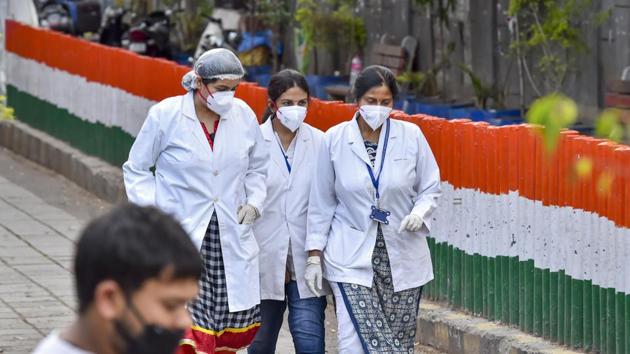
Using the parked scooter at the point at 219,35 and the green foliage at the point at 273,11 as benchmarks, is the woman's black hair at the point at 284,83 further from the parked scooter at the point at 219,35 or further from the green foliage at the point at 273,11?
the parked scooter at the point at 219,35

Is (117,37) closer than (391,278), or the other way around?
(391,278)

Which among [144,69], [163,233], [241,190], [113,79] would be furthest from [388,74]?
[113,79]

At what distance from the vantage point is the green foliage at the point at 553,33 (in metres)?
12.3

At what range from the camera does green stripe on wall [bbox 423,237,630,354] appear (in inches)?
269

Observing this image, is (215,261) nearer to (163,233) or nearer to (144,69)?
(163,233)

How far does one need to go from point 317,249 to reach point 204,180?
23.8 inches

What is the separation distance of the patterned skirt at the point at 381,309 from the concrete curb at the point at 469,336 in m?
0.98

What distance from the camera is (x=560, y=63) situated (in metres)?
12.7

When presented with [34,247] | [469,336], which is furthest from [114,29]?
[469,336]

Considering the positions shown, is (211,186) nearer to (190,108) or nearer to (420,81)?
(190,108)

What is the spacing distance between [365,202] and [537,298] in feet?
4.77

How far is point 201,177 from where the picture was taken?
629 centimetres

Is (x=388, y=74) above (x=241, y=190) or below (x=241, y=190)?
above

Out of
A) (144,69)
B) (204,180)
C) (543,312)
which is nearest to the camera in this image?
(204,180)
